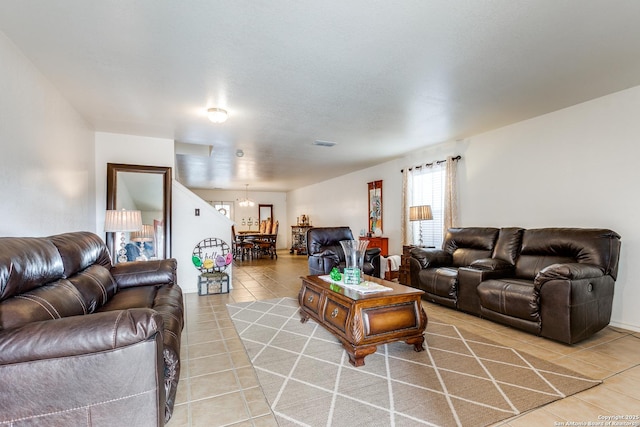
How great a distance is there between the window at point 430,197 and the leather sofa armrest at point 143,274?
4.24 m

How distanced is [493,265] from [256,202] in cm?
1000

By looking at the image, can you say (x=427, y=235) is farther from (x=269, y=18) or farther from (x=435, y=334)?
(x=269, y=18)

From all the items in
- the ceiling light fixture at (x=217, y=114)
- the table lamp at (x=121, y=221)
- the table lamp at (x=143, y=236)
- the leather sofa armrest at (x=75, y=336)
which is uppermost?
the ceiling light fixture at (x=217, y=114)

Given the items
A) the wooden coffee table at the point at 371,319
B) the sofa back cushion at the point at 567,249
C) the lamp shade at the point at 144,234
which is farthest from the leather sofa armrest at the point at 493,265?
the lamp shade at the point at 144,234

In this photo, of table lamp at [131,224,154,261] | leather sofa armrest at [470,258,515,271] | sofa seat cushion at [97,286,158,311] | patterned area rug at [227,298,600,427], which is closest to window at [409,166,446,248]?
Answer: leather sofa armrest at [470,258,515,271]

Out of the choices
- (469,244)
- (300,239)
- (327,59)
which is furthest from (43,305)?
(300,239)

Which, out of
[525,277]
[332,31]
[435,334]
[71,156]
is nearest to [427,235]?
[525,277]

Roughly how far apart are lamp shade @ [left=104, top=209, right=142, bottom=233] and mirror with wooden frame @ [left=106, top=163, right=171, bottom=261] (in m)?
0.92

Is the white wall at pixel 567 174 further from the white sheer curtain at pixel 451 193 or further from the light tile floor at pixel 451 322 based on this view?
the light tile floor at pixel 451 322

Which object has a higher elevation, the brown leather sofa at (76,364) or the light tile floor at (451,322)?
the brown leather sofa at (76,364)

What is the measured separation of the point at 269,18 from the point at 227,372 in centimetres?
250

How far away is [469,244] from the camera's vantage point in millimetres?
4309

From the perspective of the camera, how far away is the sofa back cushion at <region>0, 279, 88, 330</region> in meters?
1.29

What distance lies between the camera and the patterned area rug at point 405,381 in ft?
5.77
